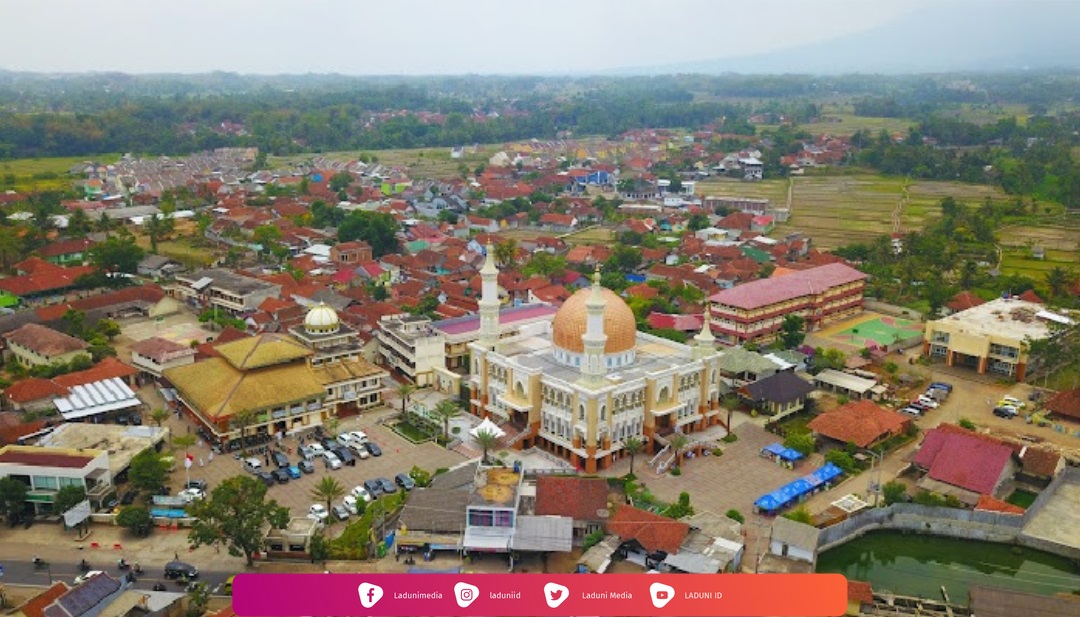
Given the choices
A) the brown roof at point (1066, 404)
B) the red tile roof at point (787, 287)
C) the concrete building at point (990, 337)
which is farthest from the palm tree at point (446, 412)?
the brown roof at point (1066, 404)

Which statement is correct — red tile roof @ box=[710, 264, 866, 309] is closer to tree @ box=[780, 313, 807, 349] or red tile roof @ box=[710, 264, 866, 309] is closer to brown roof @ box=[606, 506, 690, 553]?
tree @ box=[780, 313, 807, 349]

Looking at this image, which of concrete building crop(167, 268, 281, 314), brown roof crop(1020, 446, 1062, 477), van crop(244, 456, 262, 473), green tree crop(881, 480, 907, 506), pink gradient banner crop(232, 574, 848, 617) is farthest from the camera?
concrete building crop(167, 268, 281, 314)

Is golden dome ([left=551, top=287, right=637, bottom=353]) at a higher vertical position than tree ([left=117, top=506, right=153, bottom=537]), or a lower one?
higher

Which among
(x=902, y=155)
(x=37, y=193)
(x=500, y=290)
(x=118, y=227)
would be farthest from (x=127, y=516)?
Result: (x=902, y=155)

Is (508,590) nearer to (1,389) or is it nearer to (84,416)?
(84,416)

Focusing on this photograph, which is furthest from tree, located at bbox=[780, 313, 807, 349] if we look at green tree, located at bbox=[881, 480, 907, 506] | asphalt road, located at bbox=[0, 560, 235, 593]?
asphalt road, located at bbox=[0, 560, 235, 593]

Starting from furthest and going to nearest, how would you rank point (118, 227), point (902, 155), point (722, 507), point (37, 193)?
point (902, 155) → point (37, 193) → point (118, 227) → point (722, 507)

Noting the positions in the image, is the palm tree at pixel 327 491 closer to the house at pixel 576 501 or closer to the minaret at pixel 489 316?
the house at pixel 576 501
